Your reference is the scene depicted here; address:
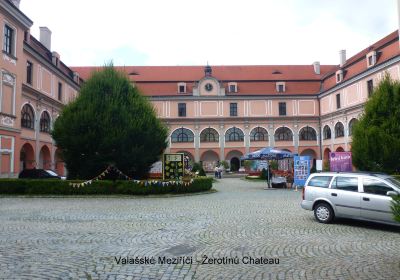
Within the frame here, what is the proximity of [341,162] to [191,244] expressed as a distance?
1783 cm

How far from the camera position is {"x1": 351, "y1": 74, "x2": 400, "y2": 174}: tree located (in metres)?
22.4

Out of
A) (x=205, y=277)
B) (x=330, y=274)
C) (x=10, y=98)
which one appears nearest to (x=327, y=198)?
(x=330, y=274)

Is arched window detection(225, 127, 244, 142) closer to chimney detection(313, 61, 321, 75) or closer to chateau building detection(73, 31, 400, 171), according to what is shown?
chateau building detection(73, 31, 400, 171)

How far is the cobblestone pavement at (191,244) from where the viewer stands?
6.06m

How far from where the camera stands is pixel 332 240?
8594 mm

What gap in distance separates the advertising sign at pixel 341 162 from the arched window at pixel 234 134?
30.2 m

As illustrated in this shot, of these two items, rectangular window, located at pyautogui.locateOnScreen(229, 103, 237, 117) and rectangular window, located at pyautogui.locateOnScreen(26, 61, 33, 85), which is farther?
rectangular window, located at pyautogui.locateOnScreen(229, 103, 237, 117)

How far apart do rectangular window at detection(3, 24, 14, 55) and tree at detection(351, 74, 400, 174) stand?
2452 centimetres

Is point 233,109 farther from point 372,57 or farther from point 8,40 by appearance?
point 8,40

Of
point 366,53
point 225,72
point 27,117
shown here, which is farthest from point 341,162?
point 225,72

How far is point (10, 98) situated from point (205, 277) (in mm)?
23584

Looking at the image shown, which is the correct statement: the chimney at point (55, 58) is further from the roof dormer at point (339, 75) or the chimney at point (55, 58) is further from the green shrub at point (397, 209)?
the green shrub at point (397, 209)

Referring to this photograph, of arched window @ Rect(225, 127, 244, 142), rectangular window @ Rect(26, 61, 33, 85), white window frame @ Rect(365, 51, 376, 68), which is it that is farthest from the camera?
arched window @ Rect(225, 127, 244, 142)

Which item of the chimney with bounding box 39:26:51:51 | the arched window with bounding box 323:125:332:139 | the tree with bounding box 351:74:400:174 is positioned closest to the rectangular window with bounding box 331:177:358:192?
the tree with bounding box 351:74:400:174
